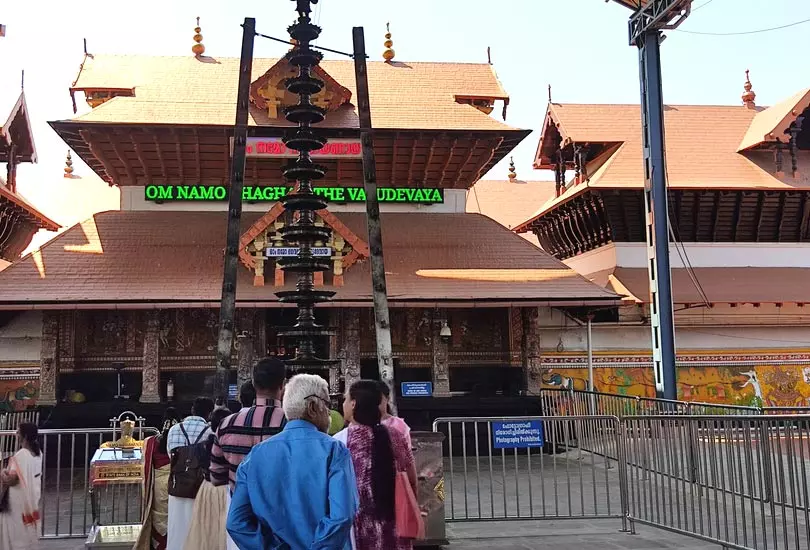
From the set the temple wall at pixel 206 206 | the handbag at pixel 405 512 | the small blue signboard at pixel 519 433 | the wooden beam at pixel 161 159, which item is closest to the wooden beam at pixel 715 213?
the temple wall at pixel 206 206

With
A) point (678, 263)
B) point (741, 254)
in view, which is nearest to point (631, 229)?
point (678, 263)

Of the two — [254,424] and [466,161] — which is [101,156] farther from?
[254,424]

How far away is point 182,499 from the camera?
581 centimetres

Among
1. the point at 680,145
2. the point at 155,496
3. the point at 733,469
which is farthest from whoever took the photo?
the point at 680,145

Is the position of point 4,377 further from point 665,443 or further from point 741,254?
point 741,254

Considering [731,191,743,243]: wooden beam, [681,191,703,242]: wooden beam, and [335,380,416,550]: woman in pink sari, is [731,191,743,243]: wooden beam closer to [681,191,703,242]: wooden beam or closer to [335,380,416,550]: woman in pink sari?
[681,191,703,242]: wooden beam

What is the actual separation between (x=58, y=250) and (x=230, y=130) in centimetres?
412

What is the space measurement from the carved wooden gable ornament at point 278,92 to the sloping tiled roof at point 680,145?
6362 millimetres

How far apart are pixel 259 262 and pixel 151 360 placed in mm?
2828

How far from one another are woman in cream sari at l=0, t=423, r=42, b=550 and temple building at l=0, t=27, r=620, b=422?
7.19 m

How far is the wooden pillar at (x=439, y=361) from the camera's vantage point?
50.6 ft

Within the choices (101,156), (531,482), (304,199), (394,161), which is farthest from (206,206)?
(304,199)

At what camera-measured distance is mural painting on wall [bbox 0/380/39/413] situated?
15.1 meters

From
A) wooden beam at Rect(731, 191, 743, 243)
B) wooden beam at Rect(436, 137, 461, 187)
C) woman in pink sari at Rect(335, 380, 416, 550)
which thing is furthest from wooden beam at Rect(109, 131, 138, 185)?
wooden beam at Rect(731, 191, 743, 243)
